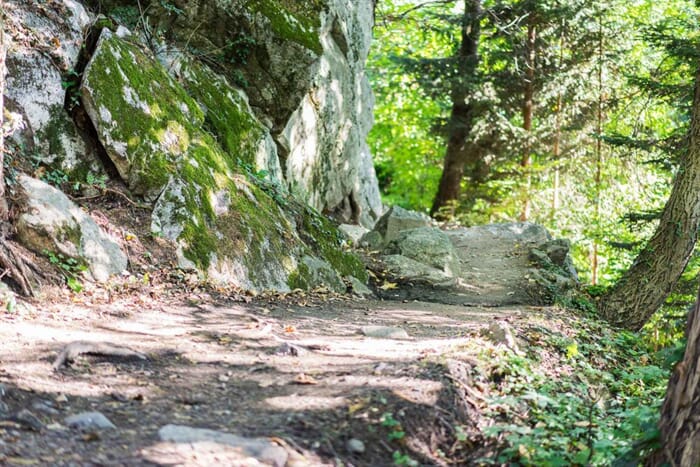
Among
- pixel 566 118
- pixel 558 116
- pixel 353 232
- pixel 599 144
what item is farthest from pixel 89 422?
pixel 566 118

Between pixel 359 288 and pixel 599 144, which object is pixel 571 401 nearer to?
pixel 359 288

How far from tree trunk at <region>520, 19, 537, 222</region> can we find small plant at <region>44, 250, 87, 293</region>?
504 inches

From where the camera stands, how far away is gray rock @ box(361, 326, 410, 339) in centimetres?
564

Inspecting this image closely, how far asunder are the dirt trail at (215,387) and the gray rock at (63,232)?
0.56 m

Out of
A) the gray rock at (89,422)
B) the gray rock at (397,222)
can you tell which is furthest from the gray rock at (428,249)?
the gray rock at (89,422)

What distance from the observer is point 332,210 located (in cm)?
1397

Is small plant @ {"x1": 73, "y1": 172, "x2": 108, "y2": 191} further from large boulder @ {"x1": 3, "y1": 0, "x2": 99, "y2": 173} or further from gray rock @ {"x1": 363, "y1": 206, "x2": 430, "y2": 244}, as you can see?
gray rock @ {"x1": 363, "y1": 206, "x2": 430, "y2": 244}

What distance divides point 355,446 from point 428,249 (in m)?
7.53

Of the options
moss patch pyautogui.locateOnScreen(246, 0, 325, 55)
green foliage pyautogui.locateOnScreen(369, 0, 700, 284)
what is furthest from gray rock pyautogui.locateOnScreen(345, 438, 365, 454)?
green foliage pyautogui.locateOnScreen(369, 0, 700, 284)

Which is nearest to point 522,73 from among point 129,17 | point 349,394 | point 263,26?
point 263,26

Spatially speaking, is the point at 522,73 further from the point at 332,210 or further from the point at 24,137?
the point at 24,137

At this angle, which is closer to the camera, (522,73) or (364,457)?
(364,457)

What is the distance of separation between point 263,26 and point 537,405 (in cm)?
781

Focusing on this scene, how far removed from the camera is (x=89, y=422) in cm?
315
